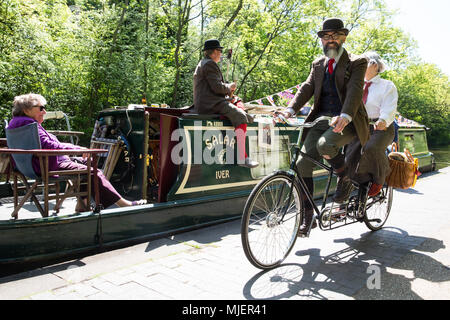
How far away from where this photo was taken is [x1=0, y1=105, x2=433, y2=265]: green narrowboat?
147 inches

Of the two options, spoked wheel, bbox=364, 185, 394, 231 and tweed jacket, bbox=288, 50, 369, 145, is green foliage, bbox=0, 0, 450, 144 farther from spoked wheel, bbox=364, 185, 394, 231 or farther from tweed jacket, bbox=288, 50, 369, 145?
spoked wheel, bbox=364, 185, 394, 231

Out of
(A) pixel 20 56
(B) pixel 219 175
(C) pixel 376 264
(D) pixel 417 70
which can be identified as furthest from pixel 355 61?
(D) pixel 417 70

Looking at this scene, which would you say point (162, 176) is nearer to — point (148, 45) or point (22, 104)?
point (22, 104)

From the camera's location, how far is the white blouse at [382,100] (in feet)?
14.5

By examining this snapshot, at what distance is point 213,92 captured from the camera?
17.3ft

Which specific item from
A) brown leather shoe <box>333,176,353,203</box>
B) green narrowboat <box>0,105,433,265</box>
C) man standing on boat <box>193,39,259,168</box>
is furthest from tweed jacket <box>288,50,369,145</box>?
man standing on boat <box>193,39,259,168</box>

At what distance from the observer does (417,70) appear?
147 feet

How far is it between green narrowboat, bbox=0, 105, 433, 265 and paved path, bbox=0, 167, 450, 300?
0.68ft

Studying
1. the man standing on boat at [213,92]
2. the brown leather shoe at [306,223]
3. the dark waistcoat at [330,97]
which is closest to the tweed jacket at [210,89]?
the man standing on boat at [213,92]

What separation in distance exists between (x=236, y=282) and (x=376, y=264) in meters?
1.53

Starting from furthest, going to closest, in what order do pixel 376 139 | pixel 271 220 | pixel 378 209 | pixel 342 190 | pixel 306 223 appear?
pixel 378 209 < pixel 376 139 < pixel 342 190 < pixel 306 223 < pixel 271 220

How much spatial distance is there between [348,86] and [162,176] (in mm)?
2519

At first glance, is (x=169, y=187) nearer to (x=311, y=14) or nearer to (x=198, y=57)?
(x=198, y=57)

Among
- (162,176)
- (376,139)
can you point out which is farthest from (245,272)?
(376,139)
